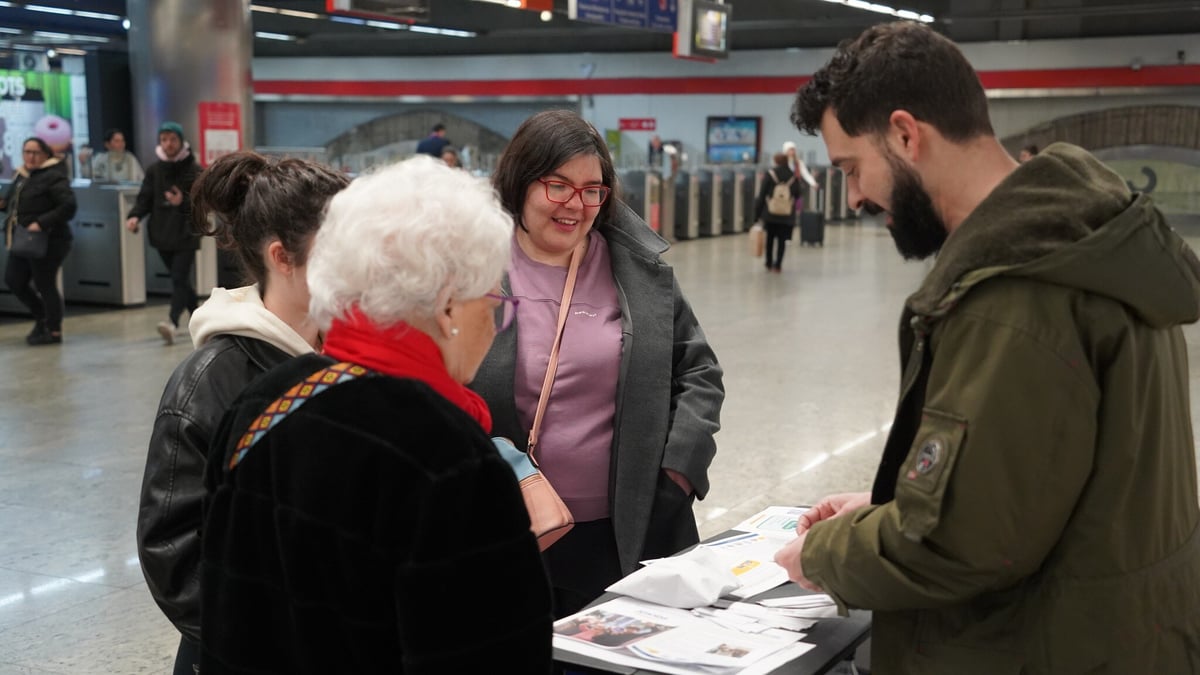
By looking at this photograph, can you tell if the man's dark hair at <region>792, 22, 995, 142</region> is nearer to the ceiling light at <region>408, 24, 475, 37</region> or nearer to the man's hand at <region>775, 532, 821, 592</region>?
the man's hand at <region>775, 532, 821, 592</region>

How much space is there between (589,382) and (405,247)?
121 cm

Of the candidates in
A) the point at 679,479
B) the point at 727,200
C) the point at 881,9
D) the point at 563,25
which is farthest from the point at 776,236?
Answer: the point at 679,479

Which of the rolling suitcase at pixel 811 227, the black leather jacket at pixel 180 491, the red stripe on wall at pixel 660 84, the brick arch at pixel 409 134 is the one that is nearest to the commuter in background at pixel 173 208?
the black leather jacket at pixel 180 491

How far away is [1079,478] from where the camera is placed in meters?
1.39

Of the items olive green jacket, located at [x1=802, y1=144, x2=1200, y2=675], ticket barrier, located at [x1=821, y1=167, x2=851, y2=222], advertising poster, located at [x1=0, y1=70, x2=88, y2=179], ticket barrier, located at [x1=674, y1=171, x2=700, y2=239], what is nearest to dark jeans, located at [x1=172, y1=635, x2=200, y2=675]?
olive green jacket, located at [x1=802, y1=144, x2=1200, y2=675]

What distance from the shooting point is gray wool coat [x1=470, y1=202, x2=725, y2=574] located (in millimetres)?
2475

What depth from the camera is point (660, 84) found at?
2720 cm

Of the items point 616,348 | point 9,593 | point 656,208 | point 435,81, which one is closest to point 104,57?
point 435,81

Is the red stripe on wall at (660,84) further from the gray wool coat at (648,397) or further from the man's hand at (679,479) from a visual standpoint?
the man's hand at (679,479)

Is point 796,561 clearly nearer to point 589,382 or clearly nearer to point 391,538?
point 391,538

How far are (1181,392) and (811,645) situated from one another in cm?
63

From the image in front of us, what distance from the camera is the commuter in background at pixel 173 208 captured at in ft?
28.7

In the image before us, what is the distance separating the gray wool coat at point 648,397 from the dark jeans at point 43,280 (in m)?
7.15

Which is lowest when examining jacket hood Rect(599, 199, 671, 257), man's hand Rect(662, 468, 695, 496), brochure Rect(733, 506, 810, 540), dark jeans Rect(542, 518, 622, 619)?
dark jeans Rect(542, 518, 622, 619)
